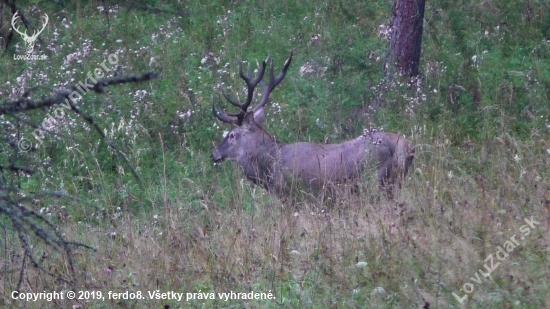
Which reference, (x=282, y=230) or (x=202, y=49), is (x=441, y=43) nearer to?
(x=202, y=49)

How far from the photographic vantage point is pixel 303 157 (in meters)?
9.49

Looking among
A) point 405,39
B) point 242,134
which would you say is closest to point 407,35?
point 405,39

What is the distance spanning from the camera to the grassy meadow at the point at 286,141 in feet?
17.5

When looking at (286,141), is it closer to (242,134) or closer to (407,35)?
(242,134)

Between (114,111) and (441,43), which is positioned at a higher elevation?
(441,43)

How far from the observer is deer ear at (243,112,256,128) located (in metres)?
10.0

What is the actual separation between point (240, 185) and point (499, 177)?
251 cm

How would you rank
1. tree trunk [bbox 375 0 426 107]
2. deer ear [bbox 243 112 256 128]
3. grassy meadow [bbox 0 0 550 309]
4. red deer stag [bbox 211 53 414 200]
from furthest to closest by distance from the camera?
tree trunk [bbox 375 0 426 107]
deer ear [bbox 243 112 256 128]
red deer stag [bbox 211 53 414 200]
grassy meadow [bbox 0 0 550 309]

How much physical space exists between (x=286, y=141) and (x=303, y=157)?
5.83 feet

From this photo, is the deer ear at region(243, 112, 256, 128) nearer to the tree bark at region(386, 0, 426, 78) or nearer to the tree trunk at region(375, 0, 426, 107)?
the tree trunk at region(375, 0, 426, 107)

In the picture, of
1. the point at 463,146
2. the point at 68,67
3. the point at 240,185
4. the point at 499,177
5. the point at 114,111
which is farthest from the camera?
the point at 68,67

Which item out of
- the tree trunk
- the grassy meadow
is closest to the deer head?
the grassy meadow

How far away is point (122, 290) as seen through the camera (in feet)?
19.2

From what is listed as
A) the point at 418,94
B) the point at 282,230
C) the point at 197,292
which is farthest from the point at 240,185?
the point at 418,94
